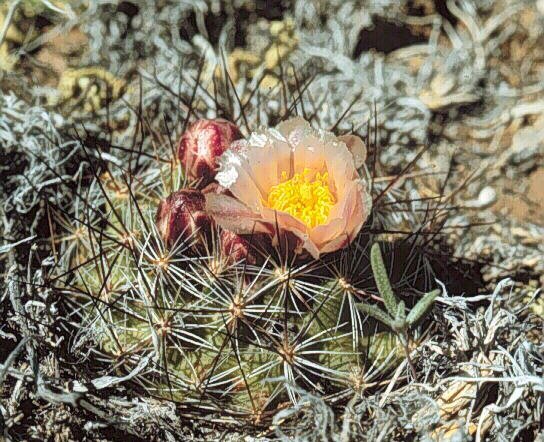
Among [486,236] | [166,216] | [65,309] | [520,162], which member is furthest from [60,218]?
[520,162]

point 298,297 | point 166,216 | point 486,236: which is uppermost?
point 166,216

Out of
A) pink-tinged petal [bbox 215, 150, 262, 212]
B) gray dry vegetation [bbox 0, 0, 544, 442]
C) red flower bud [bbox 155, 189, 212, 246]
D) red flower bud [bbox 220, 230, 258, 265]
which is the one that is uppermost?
pink-tinged petal [bbox 215, 150, 262, 212]

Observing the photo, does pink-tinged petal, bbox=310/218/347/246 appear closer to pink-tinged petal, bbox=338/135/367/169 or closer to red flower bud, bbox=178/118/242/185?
pink-tinged petal, bbox=338/135/367/169

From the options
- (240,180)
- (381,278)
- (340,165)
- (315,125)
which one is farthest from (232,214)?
(315,125)

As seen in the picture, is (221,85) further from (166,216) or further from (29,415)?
(29,415)

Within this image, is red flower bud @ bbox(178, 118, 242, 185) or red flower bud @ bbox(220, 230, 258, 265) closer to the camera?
red flower bud @ bbox(220, 230, 258, 265)

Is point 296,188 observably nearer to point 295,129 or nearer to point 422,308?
point 295,129

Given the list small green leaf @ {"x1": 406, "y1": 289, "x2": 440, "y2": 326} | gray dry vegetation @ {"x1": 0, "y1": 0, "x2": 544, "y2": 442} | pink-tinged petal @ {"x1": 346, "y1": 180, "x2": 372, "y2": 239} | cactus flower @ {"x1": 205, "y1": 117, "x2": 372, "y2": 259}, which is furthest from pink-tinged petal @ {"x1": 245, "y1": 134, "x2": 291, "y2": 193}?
small green leaf @ {"x1": 406, "y1": 289, "x2": 440, "y2": 326}
